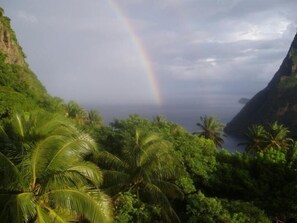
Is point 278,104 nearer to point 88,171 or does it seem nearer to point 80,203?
point 88,171

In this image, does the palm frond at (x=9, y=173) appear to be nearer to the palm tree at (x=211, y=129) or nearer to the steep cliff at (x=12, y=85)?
the steep cliff at (x=12, y=85)

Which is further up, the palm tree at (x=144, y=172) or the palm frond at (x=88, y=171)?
the palm frond at (x=88, y=171)

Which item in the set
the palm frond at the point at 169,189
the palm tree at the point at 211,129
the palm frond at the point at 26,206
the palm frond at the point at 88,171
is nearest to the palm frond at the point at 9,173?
the palm frond at the point at 26,206

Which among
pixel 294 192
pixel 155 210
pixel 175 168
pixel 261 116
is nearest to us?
pixel 155 210

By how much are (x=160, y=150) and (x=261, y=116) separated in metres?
142

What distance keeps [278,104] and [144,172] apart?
138 meters

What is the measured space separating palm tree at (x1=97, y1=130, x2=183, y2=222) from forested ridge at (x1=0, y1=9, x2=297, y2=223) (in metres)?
0.05

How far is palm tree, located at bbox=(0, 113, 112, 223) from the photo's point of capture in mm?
11961

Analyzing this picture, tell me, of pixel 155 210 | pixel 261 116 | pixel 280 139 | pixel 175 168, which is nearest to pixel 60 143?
pixel 155 210

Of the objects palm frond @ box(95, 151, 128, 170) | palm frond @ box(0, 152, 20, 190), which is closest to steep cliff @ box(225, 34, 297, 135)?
palm frond @ box(95, 151, 128, 170)

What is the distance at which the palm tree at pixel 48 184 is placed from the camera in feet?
39.2

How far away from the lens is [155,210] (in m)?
19.7

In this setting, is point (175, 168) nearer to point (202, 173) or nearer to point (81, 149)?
point (202, 173)

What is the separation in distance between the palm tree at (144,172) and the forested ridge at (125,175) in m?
0.05
